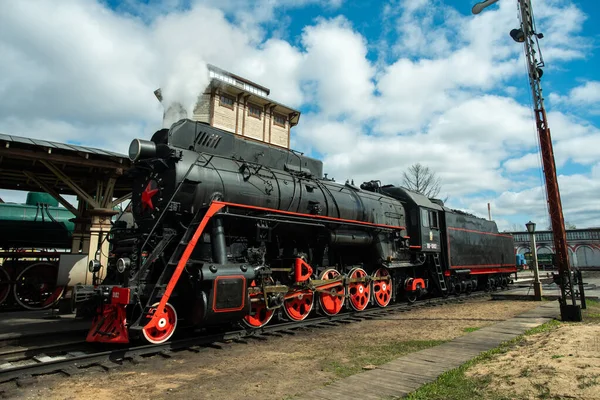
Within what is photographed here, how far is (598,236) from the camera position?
5297 centimetres

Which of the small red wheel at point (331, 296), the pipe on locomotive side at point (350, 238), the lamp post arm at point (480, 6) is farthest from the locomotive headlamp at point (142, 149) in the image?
the lamp post arm at point (480, 6)

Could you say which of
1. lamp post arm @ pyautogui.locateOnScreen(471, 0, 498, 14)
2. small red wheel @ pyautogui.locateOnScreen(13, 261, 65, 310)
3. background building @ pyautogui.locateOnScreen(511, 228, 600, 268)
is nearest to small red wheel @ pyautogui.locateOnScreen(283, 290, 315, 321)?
small red wheel @ pyautogui.locateOnScreen(13, 261, 65, 310)

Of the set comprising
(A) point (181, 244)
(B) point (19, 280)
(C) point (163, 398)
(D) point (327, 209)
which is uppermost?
(D) point (327, 209)

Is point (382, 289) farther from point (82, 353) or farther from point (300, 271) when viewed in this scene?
point (82, 353)

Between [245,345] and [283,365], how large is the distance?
1507 mm

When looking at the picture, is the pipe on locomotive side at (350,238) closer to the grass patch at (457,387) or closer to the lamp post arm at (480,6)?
the grass patch at (457,387)

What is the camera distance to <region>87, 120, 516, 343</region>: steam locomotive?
6.75 metres

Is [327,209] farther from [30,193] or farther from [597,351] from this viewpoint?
[30,193]

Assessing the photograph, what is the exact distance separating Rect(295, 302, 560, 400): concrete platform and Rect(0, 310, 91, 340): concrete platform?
6.05 m

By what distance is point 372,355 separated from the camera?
634cm

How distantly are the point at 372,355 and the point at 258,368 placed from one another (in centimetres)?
184

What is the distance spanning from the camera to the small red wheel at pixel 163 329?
21.9 feet

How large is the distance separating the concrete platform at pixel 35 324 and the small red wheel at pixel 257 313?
3371 mm

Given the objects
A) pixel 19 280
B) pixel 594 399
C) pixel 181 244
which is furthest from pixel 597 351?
pixel 19 280
